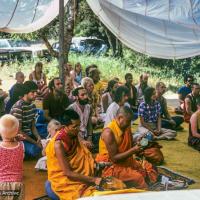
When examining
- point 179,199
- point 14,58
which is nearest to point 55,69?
point 14,58

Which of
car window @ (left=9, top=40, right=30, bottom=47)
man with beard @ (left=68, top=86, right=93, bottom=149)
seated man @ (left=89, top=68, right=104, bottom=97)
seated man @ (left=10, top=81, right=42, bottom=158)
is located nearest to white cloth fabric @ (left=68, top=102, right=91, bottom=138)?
man with beard @ (left=68, top=86, right=93, bottom=149)

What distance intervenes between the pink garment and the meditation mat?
6.44 feet

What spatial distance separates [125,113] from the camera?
595 cm

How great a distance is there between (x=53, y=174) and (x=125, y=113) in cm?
112

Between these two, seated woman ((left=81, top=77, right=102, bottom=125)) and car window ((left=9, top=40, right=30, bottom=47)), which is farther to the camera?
car window ((left=9, top=40, right=30, bottom=47))

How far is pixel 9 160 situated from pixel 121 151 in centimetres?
196

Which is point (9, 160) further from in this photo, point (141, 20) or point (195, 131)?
point (141, 20)

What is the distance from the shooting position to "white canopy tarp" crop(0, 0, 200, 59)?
844 centimetres

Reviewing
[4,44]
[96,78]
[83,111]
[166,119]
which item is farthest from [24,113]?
[4,44]

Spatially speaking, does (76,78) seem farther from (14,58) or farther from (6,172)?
(14,58)

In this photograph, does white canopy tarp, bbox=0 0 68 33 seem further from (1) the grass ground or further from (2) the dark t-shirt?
(1) the grass ground

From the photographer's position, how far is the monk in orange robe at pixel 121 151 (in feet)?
19.5

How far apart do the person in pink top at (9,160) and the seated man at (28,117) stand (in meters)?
2.43

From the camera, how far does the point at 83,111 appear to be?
7820mm
